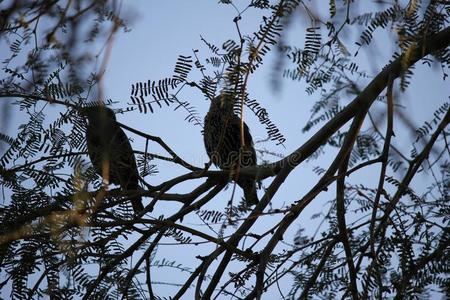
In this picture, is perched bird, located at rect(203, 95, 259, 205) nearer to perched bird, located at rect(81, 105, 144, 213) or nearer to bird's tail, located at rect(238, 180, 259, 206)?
bird's tail, located at rect(238, 180, 259, 206)

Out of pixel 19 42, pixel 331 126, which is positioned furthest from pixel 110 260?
pixel 331 126

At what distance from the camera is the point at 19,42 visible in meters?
1.91

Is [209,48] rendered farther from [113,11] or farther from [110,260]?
[110,260]

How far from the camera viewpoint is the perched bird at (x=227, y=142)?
1.75m

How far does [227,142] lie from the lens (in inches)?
171

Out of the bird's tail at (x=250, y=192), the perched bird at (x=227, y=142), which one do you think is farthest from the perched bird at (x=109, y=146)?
the bird's tail at (x=250, y=192)

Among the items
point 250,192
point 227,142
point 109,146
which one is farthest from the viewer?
point 227,142

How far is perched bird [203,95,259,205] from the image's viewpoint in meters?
1.75

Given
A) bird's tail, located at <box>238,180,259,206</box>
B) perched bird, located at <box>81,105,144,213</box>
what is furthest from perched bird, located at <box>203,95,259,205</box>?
perched bird, located at <box>81,105,144,213</box>

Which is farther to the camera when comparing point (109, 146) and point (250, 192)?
point (250, 192)

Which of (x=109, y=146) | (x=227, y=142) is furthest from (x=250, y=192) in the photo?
(x=227, y=142)

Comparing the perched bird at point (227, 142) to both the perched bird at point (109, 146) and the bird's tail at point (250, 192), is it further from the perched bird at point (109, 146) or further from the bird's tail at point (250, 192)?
the perched bird at point (109, 146)

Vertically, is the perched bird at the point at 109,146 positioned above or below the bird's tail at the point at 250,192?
below

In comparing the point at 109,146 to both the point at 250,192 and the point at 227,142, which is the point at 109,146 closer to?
the point at 250,192
